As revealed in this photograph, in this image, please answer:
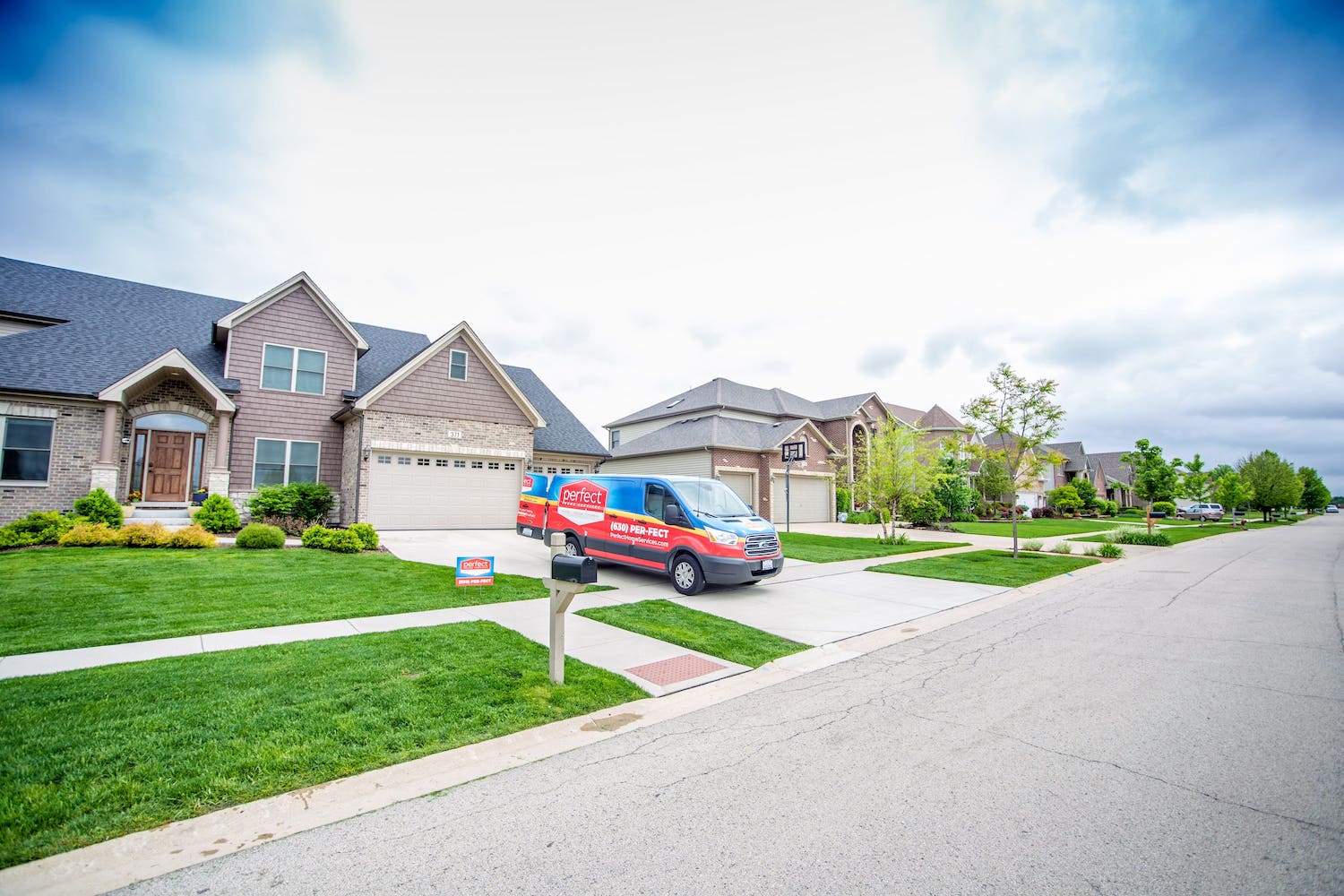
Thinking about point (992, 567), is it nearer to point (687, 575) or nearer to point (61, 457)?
point (687, 575)

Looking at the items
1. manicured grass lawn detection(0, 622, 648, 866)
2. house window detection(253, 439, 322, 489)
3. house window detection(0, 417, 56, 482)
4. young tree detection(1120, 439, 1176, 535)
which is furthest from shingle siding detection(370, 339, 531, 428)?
young tree detection(1120, 439, 1176, 535)

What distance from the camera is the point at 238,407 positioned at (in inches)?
673

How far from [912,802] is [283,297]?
2130cm

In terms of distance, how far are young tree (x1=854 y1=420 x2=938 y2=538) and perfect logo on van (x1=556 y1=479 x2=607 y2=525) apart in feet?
38.1

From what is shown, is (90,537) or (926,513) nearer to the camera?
(90,537)

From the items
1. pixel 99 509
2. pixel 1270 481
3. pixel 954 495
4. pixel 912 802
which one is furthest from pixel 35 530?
pixel 1270 481

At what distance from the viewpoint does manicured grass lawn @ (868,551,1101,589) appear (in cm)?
1277

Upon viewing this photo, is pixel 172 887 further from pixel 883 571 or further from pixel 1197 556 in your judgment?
pixel 1197 556

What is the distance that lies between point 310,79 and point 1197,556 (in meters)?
27.9

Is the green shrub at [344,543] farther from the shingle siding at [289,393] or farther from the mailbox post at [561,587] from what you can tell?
the mailbox post at [561,587]

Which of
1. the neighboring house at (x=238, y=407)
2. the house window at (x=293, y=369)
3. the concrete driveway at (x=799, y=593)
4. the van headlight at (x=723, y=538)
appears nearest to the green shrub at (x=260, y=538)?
the concrete driveway at (x=799, y=593)

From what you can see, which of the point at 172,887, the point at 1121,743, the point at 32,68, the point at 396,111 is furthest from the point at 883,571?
the point at 32,68

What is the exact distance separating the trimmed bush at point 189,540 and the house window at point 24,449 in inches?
230

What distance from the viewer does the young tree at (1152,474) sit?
1078 inches
